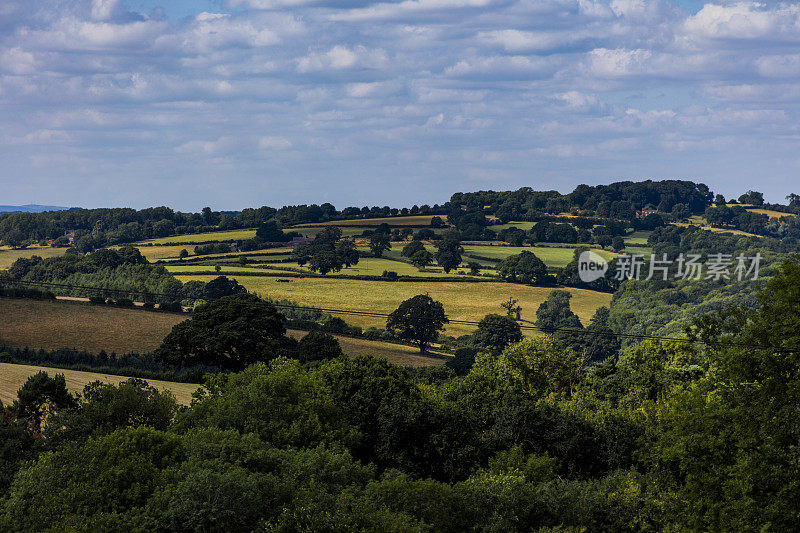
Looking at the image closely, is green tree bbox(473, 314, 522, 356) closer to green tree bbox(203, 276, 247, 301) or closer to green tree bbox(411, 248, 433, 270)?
green tree bbox(203, 276, 247, 301)

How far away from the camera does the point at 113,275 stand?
158125mm

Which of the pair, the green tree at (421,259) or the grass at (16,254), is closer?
the green tree at (421,259)

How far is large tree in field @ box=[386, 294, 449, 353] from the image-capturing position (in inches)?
4454

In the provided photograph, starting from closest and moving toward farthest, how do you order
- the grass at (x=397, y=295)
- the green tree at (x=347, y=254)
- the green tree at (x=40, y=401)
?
1. the green tree at (x=40, y=401)
2. the grass at (x=397, y=295)
3. the green tree at (x=347, y=254)

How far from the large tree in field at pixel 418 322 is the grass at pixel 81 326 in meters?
31.6

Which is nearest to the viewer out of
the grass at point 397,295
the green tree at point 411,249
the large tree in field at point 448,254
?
the grass at point 397,295

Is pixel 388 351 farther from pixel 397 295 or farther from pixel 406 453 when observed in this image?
pixel 406 453

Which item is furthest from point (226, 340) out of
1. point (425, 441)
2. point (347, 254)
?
point (347, 254)

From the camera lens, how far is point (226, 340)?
8131 centimetres

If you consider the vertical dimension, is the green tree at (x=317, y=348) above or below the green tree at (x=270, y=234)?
below

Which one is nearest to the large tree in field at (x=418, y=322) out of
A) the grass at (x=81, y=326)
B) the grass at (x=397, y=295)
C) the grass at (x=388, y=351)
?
the grass at (x=388, y=351)

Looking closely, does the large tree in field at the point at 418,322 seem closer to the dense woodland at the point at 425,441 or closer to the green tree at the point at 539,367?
the dense woodland at the point at 425,441

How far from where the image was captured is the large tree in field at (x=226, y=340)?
81625 mm

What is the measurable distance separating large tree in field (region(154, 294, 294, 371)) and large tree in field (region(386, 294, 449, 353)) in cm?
2781
